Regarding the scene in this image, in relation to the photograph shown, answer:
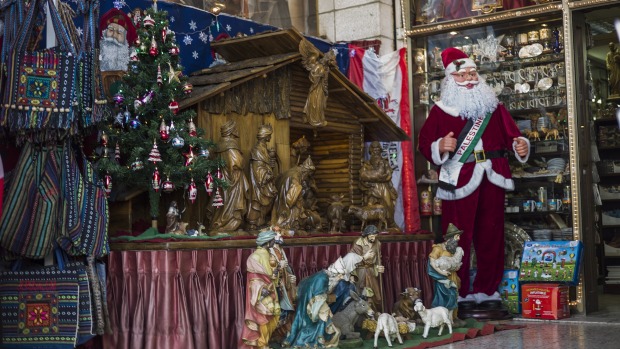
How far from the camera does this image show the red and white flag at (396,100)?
37.5ft

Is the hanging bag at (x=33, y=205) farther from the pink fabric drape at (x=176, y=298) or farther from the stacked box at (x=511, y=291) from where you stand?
the stacked box at (x=511, y=291)

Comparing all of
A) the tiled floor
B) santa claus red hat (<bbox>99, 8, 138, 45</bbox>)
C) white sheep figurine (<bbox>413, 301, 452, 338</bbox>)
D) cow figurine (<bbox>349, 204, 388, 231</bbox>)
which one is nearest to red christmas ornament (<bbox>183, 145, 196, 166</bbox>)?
santa claus red hat (<bbox>99, 8, 138, 45</bbox>)

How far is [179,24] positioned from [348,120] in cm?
221

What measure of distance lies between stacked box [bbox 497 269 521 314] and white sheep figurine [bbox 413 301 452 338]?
2213 millimetres

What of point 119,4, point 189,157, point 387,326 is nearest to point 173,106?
point 189,157

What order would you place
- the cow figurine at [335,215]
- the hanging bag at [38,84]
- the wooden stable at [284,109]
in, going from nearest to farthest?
the hanging bag at [38,84] → the wooden stable at [284,109] → the cow figurine at [335,215]

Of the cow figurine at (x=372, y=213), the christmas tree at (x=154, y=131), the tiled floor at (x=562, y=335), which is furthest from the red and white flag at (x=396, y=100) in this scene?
the christmas tree at (x=154, y=131)

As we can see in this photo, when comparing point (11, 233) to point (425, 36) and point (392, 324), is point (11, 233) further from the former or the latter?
point (425, 36)

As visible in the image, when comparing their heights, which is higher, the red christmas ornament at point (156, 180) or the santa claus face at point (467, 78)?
the santa claus face at point (467, 78)

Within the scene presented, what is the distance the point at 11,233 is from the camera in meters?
6.97

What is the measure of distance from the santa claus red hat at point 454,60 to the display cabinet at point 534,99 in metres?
0.69

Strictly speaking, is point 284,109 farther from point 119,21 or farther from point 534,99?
point 534,99

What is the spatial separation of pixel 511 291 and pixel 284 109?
333 cm

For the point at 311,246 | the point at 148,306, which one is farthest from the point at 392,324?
the point at 148,306
